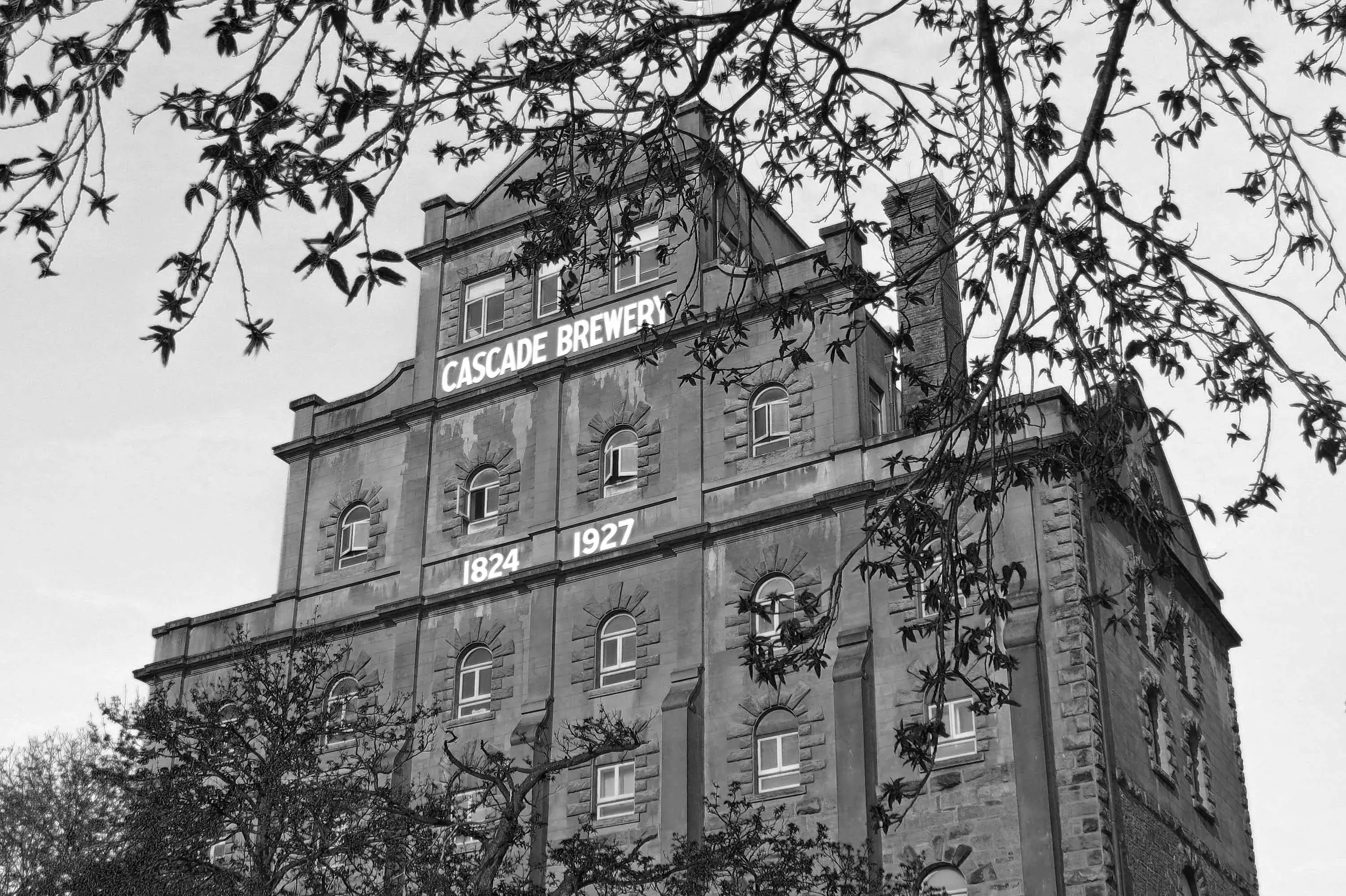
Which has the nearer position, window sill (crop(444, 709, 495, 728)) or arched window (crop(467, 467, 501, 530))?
window sill (crop(444, 709, 495, 728))

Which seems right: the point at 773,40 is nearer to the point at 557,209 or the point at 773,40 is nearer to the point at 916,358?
the point at 557,209

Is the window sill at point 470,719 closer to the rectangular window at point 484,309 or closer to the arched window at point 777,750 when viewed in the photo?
the arched window at point 777,750

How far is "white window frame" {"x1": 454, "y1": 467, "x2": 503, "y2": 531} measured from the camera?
121ft

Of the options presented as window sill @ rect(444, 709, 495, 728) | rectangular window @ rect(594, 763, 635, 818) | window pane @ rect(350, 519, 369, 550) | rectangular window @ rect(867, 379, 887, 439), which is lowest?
rectangular window @ rect(594, 763, 635, 818)

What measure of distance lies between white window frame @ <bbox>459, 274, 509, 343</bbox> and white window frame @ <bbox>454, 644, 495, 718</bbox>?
718 cm

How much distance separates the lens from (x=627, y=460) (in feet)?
117

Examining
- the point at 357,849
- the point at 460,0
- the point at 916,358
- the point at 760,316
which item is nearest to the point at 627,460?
the point at 760,316

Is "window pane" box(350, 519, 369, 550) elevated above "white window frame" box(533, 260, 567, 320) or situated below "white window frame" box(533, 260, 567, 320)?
below

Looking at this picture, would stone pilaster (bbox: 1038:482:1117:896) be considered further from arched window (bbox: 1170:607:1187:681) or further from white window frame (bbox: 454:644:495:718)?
white window frame (bbox: 454:644:495:718)

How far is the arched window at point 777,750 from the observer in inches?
1230

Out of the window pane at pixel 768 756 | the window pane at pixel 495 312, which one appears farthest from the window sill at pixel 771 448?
the window pane at pixel 495 312

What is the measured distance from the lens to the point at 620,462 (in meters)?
35.8

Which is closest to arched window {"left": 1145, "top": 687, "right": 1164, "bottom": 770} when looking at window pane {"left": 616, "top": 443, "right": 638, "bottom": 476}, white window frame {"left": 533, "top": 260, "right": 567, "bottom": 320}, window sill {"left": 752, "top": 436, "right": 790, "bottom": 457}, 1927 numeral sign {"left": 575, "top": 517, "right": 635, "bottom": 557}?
window sill {"left": 752, "top": 436, "right": 790, "bottom": 457}

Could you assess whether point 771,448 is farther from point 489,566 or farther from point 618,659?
point 489,566
